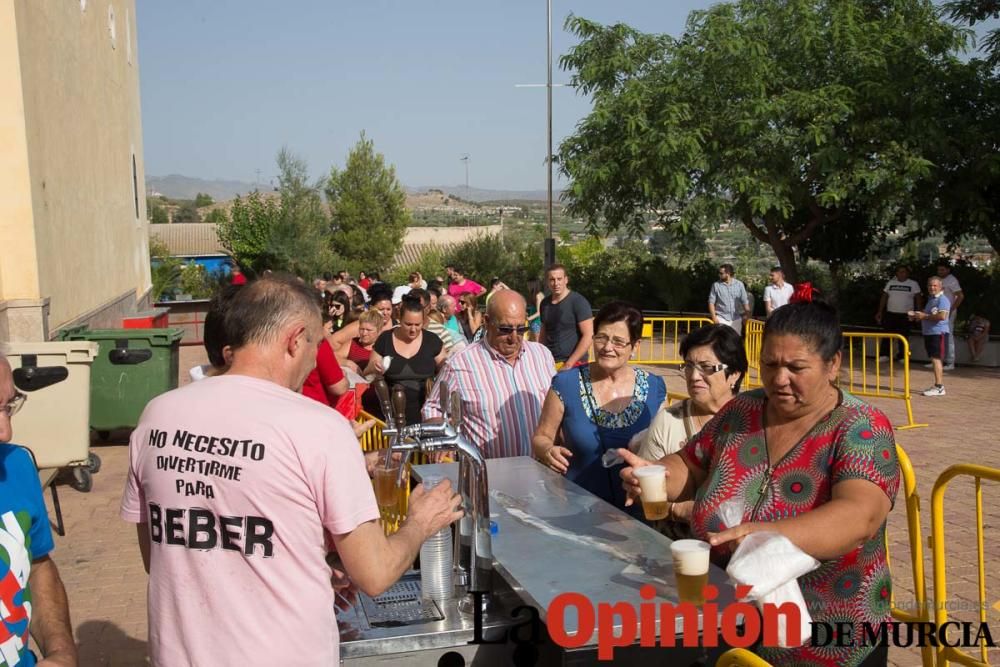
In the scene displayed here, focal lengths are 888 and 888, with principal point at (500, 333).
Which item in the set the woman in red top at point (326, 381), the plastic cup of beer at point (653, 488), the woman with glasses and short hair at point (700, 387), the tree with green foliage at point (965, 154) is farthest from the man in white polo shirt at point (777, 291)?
the plastic cup of beer at point (653, 488)

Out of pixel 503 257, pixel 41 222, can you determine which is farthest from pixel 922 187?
pixel 503 257

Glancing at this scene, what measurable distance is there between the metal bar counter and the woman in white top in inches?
19.7

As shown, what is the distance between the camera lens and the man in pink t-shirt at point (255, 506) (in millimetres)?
2113

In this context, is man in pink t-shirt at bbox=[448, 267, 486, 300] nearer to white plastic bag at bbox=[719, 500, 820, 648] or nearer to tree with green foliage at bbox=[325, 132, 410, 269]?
white plastic bag at bbox=[719, 500, 820, 648]

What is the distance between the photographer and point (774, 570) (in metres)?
2.25

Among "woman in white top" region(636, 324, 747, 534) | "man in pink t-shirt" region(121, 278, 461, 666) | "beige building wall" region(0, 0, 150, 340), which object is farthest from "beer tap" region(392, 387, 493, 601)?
"beige building wall" region(0, 0, 150, 340)

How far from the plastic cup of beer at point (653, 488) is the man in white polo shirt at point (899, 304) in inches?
572

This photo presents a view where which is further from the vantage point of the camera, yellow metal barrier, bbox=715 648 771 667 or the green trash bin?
the green trash bin

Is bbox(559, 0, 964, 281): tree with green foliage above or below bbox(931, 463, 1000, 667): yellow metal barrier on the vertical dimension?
above

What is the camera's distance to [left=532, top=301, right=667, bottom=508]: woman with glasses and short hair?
14.0ft

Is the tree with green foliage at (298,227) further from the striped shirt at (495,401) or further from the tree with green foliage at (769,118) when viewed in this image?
the striped shirt at (495,401)

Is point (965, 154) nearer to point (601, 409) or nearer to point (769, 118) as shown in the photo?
point (769, 118)

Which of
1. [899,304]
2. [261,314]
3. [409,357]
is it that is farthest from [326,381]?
[899,304]

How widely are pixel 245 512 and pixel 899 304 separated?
16359 millimetres
